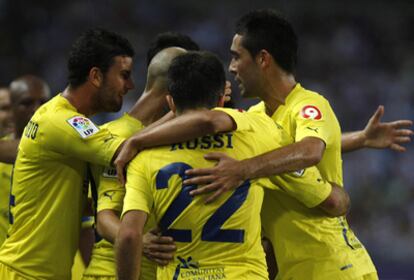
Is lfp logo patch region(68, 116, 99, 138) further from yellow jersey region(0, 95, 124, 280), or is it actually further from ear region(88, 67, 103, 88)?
ear region(88, 67, 103, 88)

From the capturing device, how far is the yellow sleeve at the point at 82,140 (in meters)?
3.91

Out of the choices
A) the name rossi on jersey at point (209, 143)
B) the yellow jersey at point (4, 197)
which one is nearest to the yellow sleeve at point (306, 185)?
the name rossi on jersey at point (209, 143)

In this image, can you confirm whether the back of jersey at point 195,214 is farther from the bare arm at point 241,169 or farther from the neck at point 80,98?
the neck at point 80,98

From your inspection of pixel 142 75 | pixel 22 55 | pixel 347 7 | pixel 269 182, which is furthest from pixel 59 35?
pixel 269 182

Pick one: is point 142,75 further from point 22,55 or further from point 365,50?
point 365,50

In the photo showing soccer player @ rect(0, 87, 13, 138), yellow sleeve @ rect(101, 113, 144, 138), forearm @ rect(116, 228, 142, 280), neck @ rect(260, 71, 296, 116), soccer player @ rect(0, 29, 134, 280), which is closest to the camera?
forearm @ rect(116, 228, 142, 280)

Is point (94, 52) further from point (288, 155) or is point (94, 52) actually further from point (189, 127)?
point (288, 155)

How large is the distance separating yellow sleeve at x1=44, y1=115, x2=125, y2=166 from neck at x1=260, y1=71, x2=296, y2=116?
938 millimetres

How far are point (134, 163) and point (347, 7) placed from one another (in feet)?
33.0

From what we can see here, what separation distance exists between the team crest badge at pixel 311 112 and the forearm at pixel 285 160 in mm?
192

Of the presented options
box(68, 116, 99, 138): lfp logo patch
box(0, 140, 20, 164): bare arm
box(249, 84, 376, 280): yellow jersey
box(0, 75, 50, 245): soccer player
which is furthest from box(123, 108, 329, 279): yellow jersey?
box(0, 75, 50, 245): soccer player

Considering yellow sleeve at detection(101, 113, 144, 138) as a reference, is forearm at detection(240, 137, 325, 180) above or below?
below

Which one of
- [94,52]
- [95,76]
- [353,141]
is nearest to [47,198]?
[95,76]

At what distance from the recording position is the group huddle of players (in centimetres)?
344
